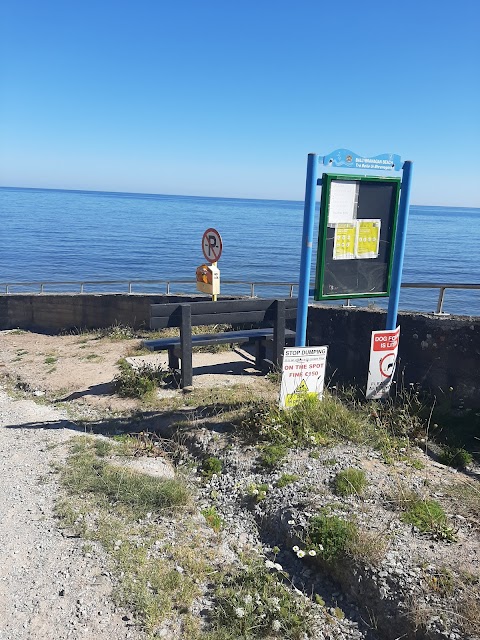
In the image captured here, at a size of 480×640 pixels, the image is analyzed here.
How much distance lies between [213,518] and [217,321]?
4083 millimetres

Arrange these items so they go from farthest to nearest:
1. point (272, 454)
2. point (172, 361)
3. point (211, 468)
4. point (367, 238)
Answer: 1. point (172, 361)
2. point (367, 238)
3. point (211, 468)
4. point (272, 454)

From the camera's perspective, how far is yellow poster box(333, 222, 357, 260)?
7406 mm

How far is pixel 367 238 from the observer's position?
7629 millimetres

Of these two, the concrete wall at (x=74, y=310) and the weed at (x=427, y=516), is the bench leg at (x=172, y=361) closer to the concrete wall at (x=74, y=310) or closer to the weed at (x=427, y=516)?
the concrete wall at (x=74, y=310)

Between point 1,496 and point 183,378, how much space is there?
142 inches

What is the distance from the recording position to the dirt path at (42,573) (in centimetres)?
433

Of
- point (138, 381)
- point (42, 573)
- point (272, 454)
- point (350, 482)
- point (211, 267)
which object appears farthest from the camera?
point (211, 267)

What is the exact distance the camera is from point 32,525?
5746 millimetres

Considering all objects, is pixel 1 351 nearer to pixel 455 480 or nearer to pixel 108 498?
pixel 108 498

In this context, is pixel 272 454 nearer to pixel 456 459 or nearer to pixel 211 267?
pixel 456 459

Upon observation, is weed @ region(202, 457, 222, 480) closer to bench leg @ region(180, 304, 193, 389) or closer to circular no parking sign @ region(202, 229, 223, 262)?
bench leg @ region(180, 304, 193, 389)

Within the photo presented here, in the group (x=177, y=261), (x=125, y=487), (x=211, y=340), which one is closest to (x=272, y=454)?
(x=125, y=487)

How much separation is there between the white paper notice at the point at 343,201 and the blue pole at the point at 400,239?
0.82 meters

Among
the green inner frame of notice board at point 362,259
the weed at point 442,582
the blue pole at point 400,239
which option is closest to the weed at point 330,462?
the weed at point 442,582
